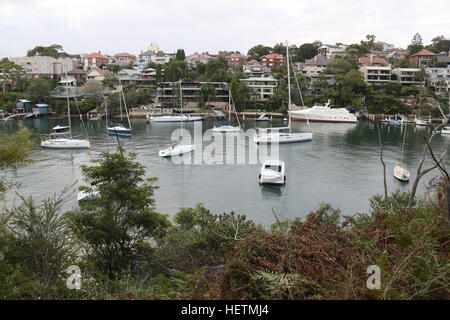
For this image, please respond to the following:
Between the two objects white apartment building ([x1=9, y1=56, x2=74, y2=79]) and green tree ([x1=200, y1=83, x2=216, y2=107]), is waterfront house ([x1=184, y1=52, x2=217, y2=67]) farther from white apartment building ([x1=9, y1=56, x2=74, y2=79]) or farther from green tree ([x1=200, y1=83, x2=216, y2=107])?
white apartment building ([x1=9, y1=56, x2=74, y2=79])

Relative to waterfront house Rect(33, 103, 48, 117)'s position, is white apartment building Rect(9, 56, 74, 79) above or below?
above

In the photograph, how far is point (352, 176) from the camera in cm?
2369

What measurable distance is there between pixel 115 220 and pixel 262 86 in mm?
57844

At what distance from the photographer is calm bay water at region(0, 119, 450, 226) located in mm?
18433

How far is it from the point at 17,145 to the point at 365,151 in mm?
28735

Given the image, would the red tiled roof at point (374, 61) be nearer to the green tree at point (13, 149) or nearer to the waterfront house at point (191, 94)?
the waterfront house at point (191, 94)

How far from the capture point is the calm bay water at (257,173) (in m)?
18.4

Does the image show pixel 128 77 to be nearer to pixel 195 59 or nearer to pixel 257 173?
pixel 195 59

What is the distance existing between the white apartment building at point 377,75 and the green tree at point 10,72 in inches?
2506

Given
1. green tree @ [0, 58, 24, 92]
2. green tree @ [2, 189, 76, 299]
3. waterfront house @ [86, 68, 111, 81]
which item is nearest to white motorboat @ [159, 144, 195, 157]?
green tree @ [2, 189, 76, 299]

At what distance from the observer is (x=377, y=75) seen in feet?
211

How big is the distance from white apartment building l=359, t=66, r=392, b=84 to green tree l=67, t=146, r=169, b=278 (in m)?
62.7

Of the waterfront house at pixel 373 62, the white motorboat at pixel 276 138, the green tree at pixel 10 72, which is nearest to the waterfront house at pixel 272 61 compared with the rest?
the waterfront house at pixel 373 62
